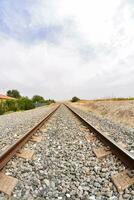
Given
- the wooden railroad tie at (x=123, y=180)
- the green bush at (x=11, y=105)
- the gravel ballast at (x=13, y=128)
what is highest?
the green bush at (x=11, y=105)

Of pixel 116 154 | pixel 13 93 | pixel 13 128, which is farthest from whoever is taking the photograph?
pixel 13 93

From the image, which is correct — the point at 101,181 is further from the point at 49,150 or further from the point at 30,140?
the point at 30,140

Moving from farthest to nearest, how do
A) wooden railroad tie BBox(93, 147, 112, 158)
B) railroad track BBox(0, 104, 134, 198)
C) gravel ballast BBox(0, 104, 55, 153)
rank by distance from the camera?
gravel ballast BBox(0, 104, 55, 153) < wooden railroad tie BBox(93, 147, 112, 158) < railroad track BBox(0, 104, 134, 198)

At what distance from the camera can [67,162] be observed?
15.9 ft

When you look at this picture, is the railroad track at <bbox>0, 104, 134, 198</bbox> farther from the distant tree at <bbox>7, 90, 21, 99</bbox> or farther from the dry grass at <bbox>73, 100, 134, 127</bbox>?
the distant tree at <bbox>7, 90, 21, 99</bbox>

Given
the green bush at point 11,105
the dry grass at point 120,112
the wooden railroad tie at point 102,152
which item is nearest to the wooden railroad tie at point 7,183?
the wooden railroad tie at point 102,152

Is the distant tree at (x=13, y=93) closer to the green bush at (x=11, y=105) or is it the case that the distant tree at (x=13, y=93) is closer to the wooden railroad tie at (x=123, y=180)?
the green bush at (x=11, y=105)

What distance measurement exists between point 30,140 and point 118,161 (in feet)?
9.23

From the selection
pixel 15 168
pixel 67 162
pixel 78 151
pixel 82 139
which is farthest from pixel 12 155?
pixel 82 139

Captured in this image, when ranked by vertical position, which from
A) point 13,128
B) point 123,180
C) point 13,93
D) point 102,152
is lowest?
point 123,180

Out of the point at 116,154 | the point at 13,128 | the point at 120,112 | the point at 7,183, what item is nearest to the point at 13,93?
the point at 120,112

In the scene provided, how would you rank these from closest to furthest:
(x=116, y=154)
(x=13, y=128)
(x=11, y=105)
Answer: (x=116, y=154), (x=13, y=128), (x=11, y=105)

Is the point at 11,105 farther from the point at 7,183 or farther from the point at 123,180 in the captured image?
the point at 123,180

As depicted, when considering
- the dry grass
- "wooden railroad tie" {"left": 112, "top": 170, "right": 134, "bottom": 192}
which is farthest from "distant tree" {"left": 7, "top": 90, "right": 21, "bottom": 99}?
"wooden railroad tie" {"left": 112, "top": 170, "right": 134, "bottom": 192}
